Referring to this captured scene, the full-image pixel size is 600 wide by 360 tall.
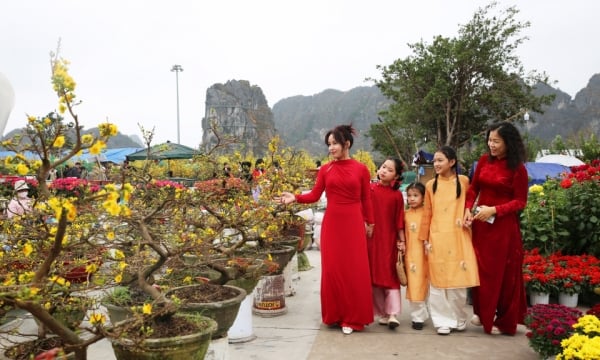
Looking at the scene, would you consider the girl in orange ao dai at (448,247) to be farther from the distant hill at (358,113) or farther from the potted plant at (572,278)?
the distant hill at (358,113)

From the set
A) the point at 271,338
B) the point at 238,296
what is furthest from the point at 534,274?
the point at 238,296

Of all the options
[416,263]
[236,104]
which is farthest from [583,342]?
[236,104]

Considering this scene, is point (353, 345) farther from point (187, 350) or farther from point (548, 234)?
point (548, 234)

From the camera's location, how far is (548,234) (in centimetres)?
532

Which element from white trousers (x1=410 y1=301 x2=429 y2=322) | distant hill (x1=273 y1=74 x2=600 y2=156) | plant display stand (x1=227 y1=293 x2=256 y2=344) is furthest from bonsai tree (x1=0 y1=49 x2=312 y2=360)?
distant hill (x1=273 y1=74 x2=600 y2=156)

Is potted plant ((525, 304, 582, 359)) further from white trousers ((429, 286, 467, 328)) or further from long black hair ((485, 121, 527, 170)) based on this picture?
long black hair ((485, 121, 527, 170))

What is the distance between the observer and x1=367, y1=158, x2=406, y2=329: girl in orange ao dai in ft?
14.6

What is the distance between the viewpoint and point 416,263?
14.6ft

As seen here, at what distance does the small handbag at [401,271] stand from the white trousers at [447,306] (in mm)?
268

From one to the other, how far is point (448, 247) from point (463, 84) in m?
20.4

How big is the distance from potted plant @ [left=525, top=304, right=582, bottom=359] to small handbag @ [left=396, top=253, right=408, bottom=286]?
3.85 ft

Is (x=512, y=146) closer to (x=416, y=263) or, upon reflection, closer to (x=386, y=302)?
(x=416, y=263)

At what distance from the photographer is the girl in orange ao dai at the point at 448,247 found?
13.6 feet

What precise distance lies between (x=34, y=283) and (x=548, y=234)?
5.03 metres
